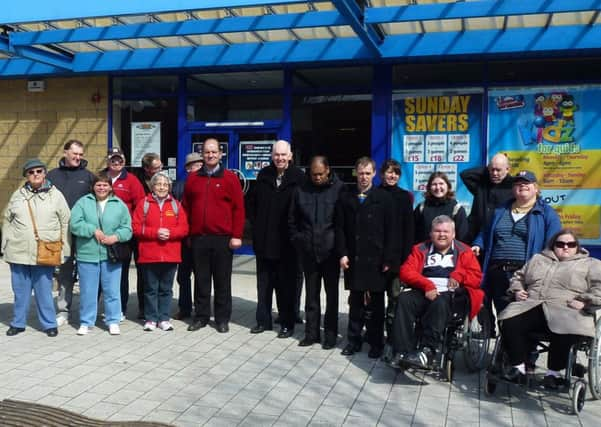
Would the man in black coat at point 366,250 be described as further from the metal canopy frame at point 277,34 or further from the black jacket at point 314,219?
the metal canopy frame at point 277,34

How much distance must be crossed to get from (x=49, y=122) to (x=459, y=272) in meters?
8.92

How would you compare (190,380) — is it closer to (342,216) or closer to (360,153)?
(342,216)

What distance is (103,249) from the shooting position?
5926 mm

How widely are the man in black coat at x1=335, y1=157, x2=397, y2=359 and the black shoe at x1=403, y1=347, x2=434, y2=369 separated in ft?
2.65

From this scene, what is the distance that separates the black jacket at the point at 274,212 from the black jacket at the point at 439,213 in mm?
1174

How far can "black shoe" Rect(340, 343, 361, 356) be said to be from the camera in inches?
212

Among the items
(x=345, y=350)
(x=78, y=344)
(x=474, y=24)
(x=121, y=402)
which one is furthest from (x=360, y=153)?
(x=121, y=402)

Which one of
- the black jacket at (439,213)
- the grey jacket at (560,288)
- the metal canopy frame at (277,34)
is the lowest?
the grey jacket at (560,288)

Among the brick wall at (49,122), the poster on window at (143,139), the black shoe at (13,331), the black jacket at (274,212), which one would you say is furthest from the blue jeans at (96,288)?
the brick wall at (49,122)

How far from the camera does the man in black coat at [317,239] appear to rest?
5.47 meters

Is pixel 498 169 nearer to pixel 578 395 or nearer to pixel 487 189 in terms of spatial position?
pixel 487 189

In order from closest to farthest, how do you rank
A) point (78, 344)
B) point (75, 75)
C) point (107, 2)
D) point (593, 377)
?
1. point (593, 377)
2. point (78, 344)
3. point (107, 2)
4. point (75, 75)

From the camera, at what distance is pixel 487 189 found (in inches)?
216

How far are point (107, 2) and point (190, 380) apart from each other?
4.53 metres
